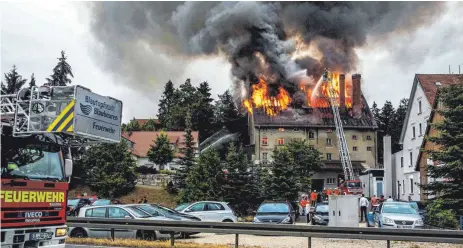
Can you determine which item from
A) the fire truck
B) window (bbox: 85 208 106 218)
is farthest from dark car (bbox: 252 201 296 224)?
the fire truck

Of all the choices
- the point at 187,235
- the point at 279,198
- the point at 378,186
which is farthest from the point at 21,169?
the point at 378,186

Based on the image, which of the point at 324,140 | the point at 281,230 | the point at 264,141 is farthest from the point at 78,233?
the point at 324,140

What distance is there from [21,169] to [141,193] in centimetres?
4825

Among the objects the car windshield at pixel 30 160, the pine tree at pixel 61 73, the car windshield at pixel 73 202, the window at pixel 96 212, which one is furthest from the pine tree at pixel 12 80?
the car windshield at pixel 30 160

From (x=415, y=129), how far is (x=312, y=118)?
2944 centimetres

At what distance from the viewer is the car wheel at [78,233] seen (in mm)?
18703

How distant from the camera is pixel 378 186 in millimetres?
62875

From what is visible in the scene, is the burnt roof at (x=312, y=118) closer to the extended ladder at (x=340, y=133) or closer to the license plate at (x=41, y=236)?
the extended ladder at (x=340, y=133)

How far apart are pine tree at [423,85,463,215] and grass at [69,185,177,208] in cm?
3014

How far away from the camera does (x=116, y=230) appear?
1842 centimetres

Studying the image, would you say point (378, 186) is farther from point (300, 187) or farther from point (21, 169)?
point (21, 169)

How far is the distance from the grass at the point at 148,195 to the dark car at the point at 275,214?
28105 mm

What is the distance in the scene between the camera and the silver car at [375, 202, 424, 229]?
73.5 ft

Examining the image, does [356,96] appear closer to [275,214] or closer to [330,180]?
[330,180]
